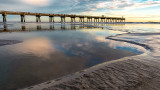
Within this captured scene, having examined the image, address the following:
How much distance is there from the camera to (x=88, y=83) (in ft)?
8.12

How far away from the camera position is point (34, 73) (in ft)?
9.98

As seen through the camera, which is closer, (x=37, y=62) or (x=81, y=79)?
(x=81, y=79)

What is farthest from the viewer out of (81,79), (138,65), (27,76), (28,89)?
(138,65)

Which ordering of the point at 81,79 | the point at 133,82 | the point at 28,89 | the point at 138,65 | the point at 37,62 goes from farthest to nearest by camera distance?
the point at 37,62 → the point at 138,65 → the point at 81,79 → the point at 133,82 → the point at 28,89

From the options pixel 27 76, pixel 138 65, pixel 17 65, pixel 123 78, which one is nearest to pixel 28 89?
pixel 27 76

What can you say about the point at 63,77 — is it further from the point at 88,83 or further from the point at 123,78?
the point at 123,78

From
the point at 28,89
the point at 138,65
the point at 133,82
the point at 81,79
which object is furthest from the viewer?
the point at 138,65

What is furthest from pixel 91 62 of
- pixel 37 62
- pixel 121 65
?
pixel 37 62

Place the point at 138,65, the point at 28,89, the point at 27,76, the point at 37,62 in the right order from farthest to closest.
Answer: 1. the point at 37,62
2. the point at 138,65
3. the point at 27,76
4. the point at 28,89

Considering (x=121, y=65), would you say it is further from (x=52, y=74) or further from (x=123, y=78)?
(x=52, y=74)

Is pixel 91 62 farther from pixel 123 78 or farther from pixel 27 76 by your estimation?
pixel 27 76

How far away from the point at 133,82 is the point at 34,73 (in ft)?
8.32

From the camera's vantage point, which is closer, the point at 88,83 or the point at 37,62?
the point at 88,83

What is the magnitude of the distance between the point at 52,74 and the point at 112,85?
1.59m
